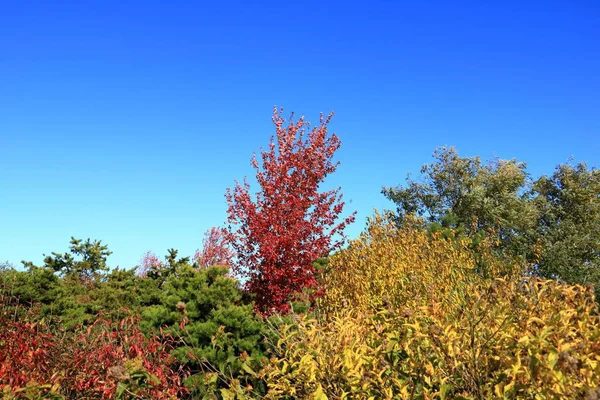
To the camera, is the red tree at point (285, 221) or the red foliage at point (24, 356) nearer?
the red foliage at point (24, 356)

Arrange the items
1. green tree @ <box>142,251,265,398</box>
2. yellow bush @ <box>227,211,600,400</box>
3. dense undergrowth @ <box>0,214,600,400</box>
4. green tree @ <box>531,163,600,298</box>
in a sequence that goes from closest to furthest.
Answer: yellow bush @ <box>227,211,600,400</box>
dense undergrowth @ <box>0,214,600,400</box>
green tree @ <box>142,251,265,398</box>
green tree @ <box>531,163,600,298</box>

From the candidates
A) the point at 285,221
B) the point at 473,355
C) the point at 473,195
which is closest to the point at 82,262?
the point at 285,221

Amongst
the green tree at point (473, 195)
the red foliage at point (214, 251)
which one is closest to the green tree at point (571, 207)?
the green tree at point (473, 195)

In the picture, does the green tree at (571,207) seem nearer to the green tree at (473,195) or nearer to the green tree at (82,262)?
the green tree at (473,195)

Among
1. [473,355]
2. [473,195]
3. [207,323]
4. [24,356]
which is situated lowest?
[24,356]

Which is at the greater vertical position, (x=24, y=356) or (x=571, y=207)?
(x=571, y=207)

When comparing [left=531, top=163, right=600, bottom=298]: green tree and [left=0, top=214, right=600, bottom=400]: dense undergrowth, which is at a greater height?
[left=531, top=163, right=600, bottom=298]: green tree

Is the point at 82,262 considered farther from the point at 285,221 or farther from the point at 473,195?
the point at 473,195

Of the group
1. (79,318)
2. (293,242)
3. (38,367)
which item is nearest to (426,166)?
(293,242)

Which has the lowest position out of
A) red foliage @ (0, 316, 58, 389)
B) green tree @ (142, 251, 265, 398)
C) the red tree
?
red foliage @ (0, 316, 58, 389)

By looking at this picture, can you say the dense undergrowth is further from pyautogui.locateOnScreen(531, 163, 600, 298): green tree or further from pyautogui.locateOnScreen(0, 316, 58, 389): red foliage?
pyautogui.locateOnScreen(531, 163, 600, 298): green tree

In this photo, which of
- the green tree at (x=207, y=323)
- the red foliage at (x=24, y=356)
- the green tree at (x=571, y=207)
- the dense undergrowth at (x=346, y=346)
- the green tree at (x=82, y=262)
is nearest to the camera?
the dense undergrowth at (x=346, y=346)

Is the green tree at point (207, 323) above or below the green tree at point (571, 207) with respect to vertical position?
below

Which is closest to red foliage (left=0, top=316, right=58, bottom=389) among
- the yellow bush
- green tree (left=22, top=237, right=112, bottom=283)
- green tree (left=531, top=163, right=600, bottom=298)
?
the yellow bush
